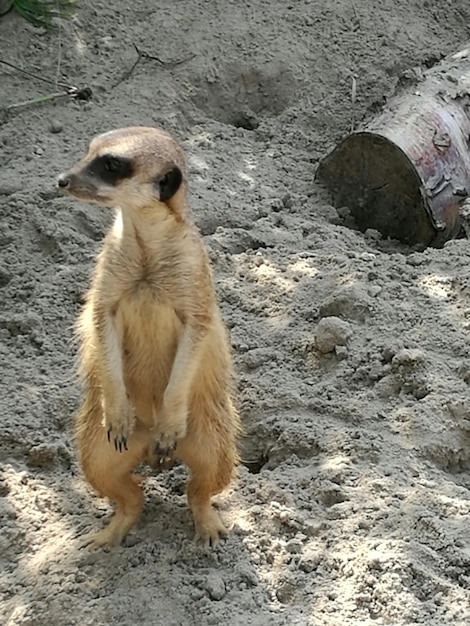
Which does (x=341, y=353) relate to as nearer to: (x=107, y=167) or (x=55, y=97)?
(x=107, y=167)

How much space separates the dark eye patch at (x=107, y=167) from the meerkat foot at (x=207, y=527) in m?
0.94

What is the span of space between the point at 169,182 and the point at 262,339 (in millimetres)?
1197

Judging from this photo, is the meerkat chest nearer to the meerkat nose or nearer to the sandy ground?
the meerkat nose

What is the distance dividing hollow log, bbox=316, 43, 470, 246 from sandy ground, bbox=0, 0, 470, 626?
3.9 inches

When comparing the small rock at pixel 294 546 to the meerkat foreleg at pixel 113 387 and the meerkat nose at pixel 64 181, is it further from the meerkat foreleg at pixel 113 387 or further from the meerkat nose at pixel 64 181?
the meerkat nose at pixel 64 181

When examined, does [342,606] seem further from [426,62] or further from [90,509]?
[426,62]

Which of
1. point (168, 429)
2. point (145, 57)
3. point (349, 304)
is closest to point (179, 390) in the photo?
point (168, 429)

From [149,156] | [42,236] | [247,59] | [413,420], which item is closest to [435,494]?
[413,420]

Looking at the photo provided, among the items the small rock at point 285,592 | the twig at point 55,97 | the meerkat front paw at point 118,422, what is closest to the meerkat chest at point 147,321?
the meerkat front paw at point 118,422

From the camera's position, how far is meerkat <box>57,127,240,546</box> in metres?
2.29

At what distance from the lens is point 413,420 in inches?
117

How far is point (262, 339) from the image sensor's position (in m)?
3.42

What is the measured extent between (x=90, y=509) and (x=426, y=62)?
3.38 m

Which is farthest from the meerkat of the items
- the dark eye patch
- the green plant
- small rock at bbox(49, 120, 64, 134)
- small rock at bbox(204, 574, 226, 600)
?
the green plant
